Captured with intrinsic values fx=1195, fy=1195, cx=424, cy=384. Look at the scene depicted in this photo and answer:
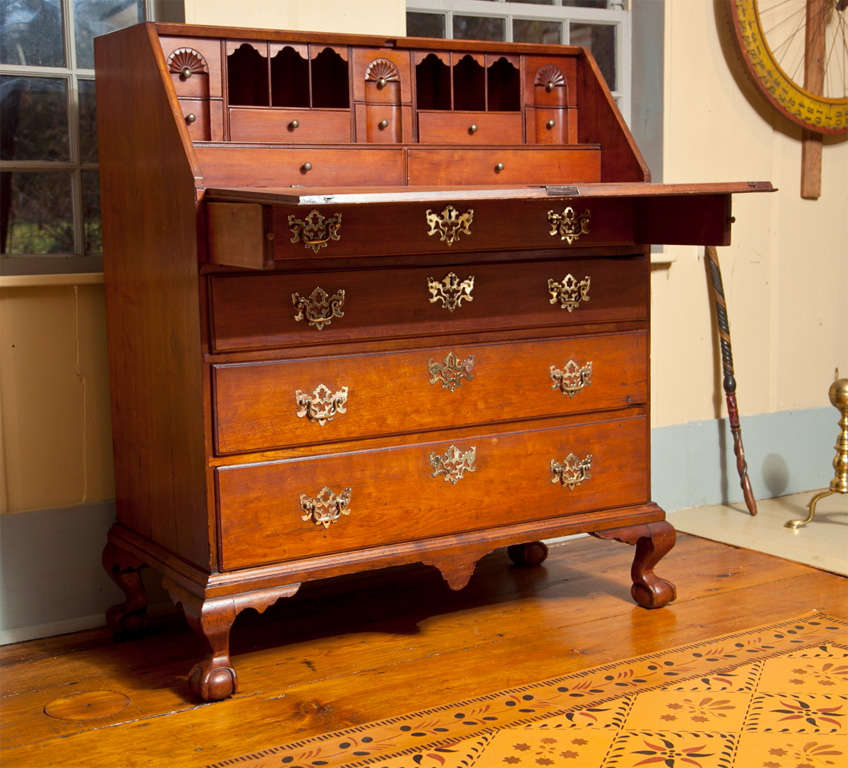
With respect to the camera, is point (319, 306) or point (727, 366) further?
point (727, 366)

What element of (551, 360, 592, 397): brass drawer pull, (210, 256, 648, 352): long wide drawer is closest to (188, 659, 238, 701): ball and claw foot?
(210, 256, 648, 352): long wide drawer

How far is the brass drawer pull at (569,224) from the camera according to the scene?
121 inches

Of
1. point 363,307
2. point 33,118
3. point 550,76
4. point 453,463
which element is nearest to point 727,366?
point 550,76

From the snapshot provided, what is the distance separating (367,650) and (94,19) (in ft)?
6.23

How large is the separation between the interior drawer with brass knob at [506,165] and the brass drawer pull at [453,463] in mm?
728

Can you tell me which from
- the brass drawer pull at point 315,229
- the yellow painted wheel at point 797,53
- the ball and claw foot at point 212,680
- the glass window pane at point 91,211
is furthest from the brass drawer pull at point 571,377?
the yellow painted wheel at point 797,53

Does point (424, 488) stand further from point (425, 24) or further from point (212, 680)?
point (425, 24)

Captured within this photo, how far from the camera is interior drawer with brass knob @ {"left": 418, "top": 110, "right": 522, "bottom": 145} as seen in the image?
10.7 ft

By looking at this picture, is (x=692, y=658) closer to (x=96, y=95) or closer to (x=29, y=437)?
(x=29, y=437)

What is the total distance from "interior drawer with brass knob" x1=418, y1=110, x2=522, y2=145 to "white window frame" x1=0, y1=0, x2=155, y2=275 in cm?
87

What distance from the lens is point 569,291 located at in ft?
10.3

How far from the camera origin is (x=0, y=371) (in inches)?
126

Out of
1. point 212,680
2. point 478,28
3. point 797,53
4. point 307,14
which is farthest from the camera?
point 797,53

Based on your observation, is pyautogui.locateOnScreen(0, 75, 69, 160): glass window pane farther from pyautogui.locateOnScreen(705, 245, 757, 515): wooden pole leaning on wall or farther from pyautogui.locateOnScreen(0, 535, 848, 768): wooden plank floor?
pyautogui.locateOnScreen(705, 245, 757, 515): wooden pole leaning on wall
